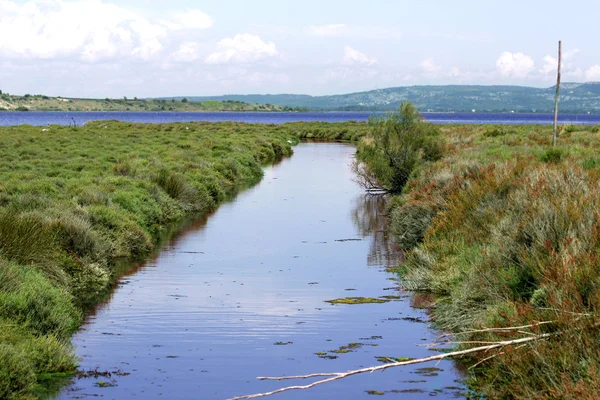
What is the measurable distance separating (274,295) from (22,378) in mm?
6013

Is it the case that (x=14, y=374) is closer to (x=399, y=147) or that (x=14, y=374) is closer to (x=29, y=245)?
(x=29, y=245)

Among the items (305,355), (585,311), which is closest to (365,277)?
(305,355)

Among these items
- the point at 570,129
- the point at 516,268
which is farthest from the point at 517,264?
the point at 570,129

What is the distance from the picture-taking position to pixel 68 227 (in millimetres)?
14656

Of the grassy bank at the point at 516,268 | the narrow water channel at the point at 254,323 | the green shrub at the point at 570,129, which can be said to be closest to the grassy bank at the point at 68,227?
the narrow water channel at the point at 254,323

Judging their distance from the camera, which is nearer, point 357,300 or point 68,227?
point 357,300

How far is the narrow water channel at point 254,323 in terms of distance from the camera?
29.8 feet

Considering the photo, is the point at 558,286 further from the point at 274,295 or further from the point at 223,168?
the point at 223,168

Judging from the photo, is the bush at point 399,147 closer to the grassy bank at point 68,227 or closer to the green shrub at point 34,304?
the grassy bank at point 68,227

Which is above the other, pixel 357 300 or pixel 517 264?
pixel 517 264

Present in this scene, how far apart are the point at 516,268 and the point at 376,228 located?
11716 millimetres

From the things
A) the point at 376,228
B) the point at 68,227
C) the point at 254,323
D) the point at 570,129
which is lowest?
the point at 376,228

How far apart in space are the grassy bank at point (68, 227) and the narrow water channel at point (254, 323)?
1.75 feet

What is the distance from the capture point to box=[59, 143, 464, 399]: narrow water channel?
9.08 m
